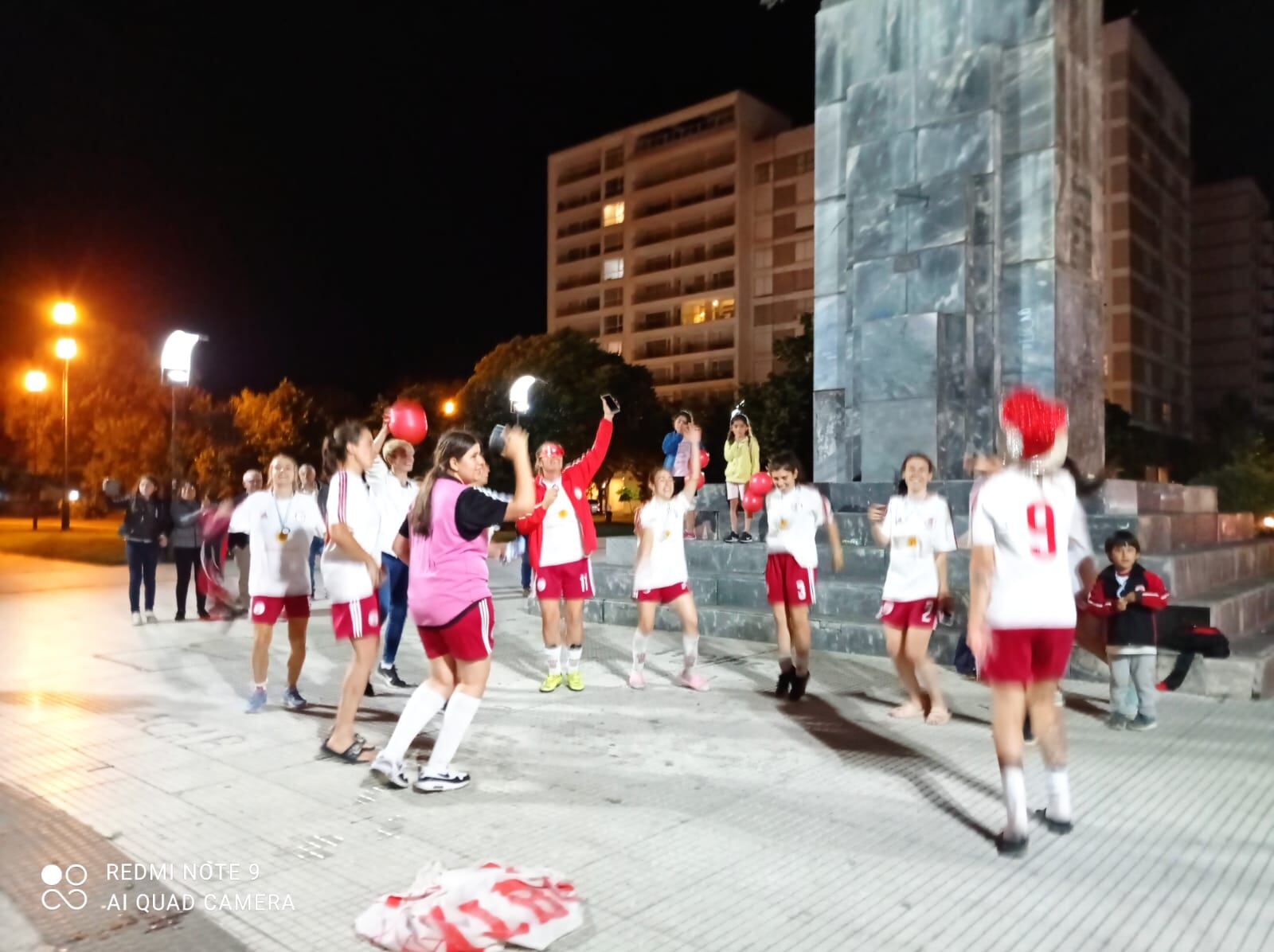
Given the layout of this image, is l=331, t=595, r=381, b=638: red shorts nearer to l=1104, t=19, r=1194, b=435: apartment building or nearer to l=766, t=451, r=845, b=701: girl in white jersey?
l=766, t=451, r=845, b=701: girl in white jersey

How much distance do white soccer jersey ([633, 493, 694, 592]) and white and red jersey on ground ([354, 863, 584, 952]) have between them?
12.6 feet

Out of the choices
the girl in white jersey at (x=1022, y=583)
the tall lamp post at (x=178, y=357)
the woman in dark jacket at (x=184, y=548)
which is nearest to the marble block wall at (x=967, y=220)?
the girl in white jersey at (x=1022, y=583)

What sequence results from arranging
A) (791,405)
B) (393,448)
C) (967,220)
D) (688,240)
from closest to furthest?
(393,448), (967,220), (791,405), (688,240)

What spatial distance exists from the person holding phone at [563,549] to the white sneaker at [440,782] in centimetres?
233

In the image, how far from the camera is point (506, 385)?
148 ft

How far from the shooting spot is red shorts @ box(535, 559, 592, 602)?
7191 millimetres

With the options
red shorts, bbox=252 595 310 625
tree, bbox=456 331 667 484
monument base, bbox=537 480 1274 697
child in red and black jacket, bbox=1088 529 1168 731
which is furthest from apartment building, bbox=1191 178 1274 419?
red shorts, bbox=252 595 310 625

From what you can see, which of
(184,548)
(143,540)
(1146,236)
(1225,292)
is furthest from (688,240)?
(143,540)

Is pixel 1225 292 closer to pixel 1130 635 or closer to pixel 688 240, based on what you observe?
pixel 688 240

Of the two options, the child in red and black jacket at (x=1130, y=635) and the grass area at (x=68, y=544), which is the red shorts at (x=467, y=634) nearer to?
the child in red and black jacket at (x=1130, y=635)

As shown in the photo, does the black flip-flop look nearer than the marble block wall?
Yes

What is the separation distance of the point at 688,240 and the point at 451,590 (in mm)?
80864

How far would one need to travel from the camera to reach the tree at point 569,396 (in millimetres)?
43781

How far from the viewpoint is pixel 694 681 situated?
7.25m
